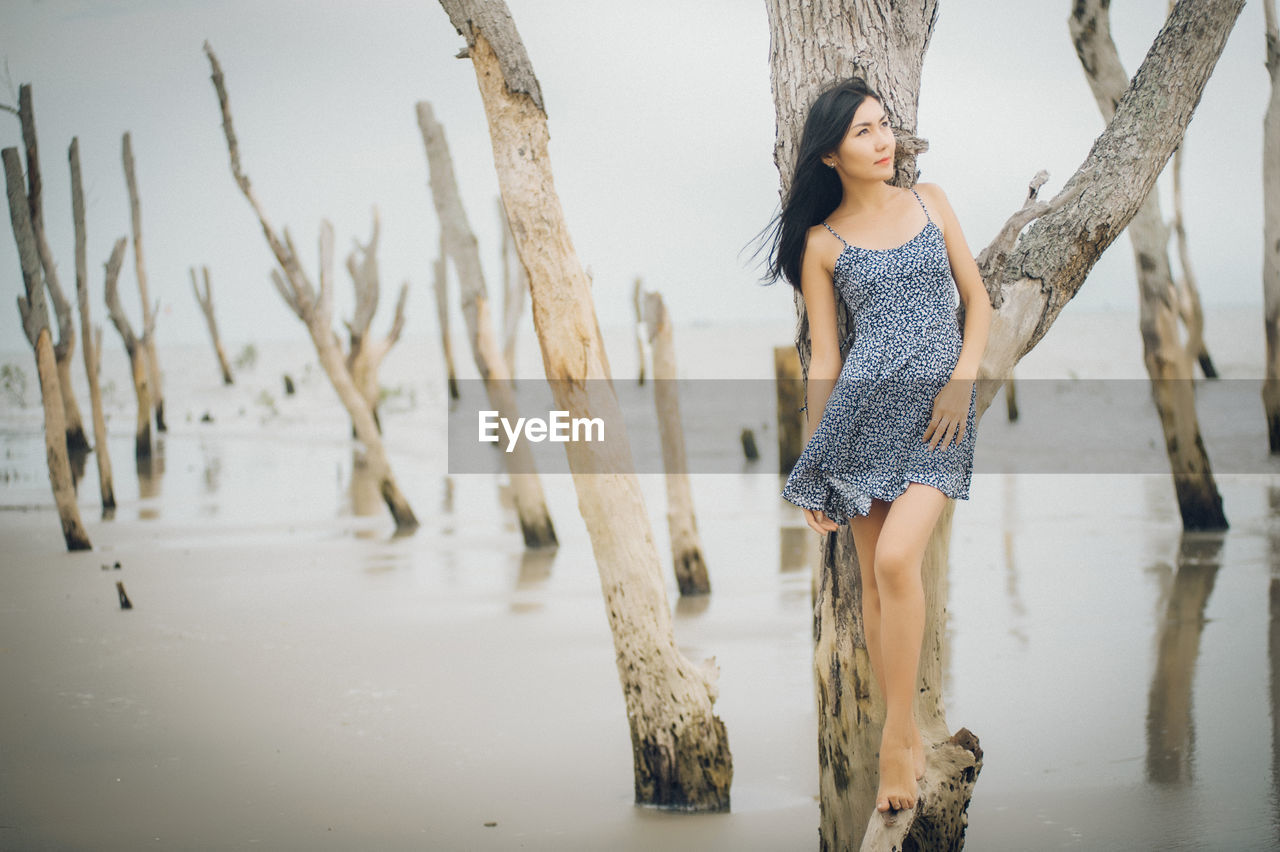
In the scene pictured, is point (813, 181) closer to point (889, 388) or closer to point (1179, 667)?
point (889, 388)

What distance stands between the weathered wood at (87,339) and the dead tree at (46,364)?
1.94 meters

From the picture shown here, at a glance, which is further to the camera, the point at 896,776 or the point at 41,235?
the point at 41,235

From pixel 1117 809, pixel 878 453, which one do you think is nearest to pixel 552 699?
pixel 1117 809

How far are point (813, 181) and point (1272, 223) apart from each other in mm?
9219

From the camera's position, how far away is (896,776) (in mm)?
2926

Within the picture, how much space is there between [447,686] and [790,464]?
7.71 m

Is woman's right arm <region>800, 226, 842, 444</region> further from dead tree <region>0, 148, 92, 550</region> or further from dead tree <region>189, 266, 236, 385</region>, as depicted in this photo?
dead tree <region>189, 266, 236, 385</region>

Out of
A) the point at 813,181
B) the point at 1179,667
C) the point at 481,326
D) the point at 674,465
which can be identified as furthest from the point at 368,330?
the point at 813,181

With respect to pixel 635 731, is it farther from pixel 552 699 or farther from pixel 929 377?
pixel 929 377

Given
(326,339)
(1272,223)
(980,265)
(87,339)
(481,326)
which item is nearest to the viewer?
(980,265)

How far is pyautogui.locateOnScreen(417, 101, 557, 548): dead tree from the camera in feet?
28.8

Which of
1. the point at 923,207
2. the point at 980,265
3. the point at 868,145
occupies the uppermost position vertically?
the point at 868,145

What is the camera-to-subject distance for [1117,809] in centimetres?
402
